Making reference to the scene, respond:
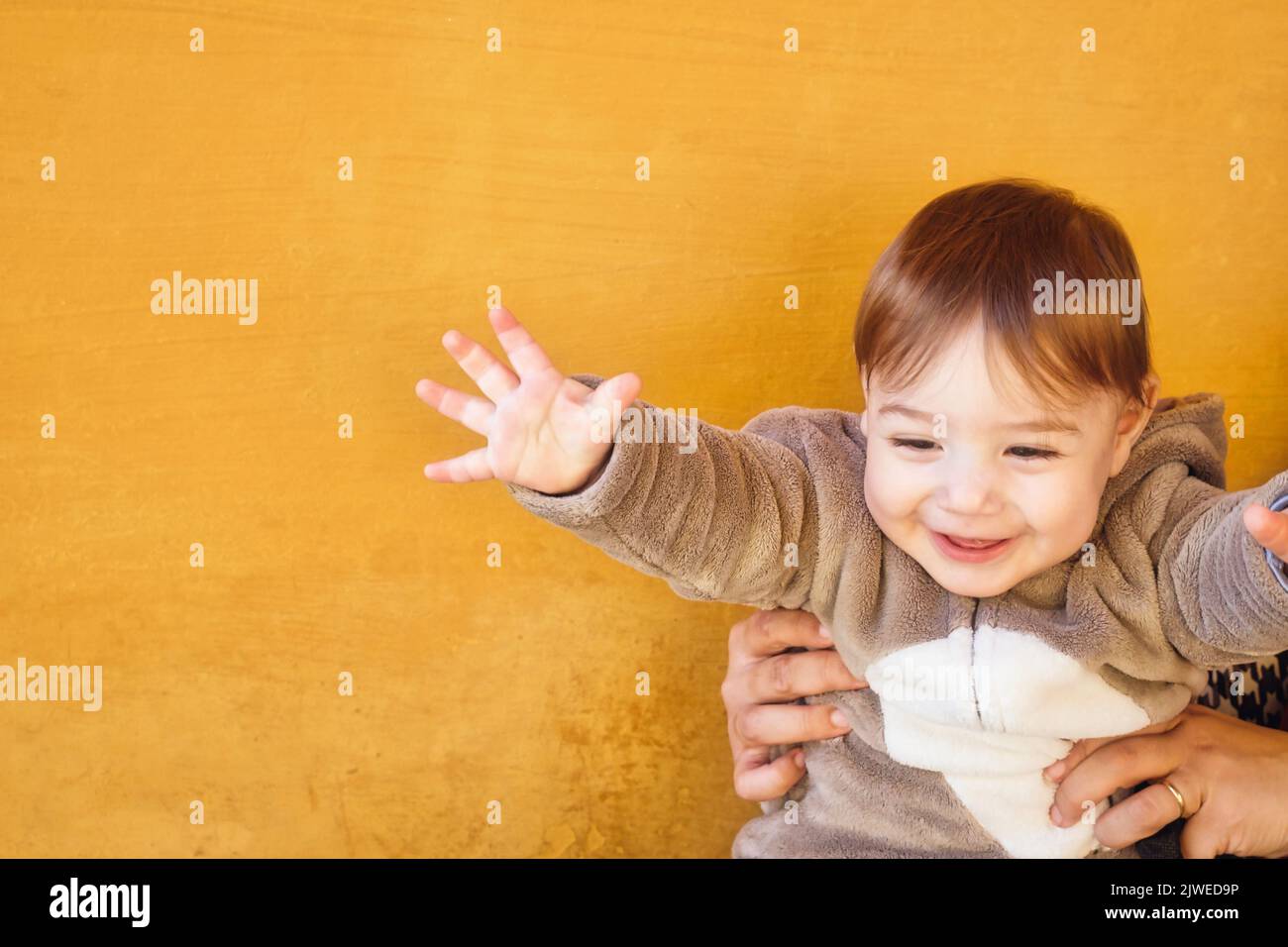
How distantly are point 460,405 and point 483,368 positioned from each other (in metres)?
0.04

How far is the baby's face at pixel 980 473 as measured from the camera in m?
1.07

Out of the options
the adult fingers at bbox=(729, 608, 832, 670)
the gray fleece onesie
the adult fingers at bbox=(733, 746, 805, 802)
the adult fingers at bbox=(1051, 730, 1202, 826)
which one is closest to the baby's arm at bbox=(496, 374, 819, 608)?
the gray fleece onesie

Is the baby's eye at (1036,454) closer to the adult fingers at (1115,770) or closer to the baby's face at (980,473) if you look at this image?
the baby's face at (980,473)

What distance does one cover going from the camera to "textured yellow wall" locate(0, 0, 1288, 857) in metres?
1.31

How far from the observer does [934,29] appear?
1.40 metres

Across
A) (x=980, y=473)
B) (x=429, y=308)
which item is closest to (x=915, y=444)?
(x=980, y=473)

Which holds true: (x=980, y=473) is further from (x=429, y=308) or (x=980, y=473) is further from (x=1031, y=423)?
(x=429, y=308)

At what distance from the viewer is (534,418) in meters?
0.98

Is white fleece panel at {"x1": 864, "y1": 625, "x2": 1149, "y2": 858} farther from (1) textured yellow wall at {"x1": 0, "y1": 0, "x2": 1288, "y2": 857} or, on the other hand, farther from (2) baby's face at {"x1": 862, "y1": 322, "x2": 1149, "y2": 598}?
(1) textured yellow wall at {"x1": 0, "y1": 0, "x2": 1288, "y2": 857}

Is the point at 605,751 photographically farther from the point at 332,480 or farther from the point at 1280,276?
the point at 1280,276

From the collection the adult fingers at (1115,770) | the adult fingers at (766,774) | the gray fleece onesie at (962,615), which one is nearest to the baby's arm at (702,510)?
the gray fleece onesie at (962,615)

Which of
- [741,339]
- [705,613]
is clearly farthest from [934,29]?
[705,613]

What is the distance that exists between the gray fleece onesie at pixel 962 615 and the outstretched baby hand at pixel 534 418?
0.07m
